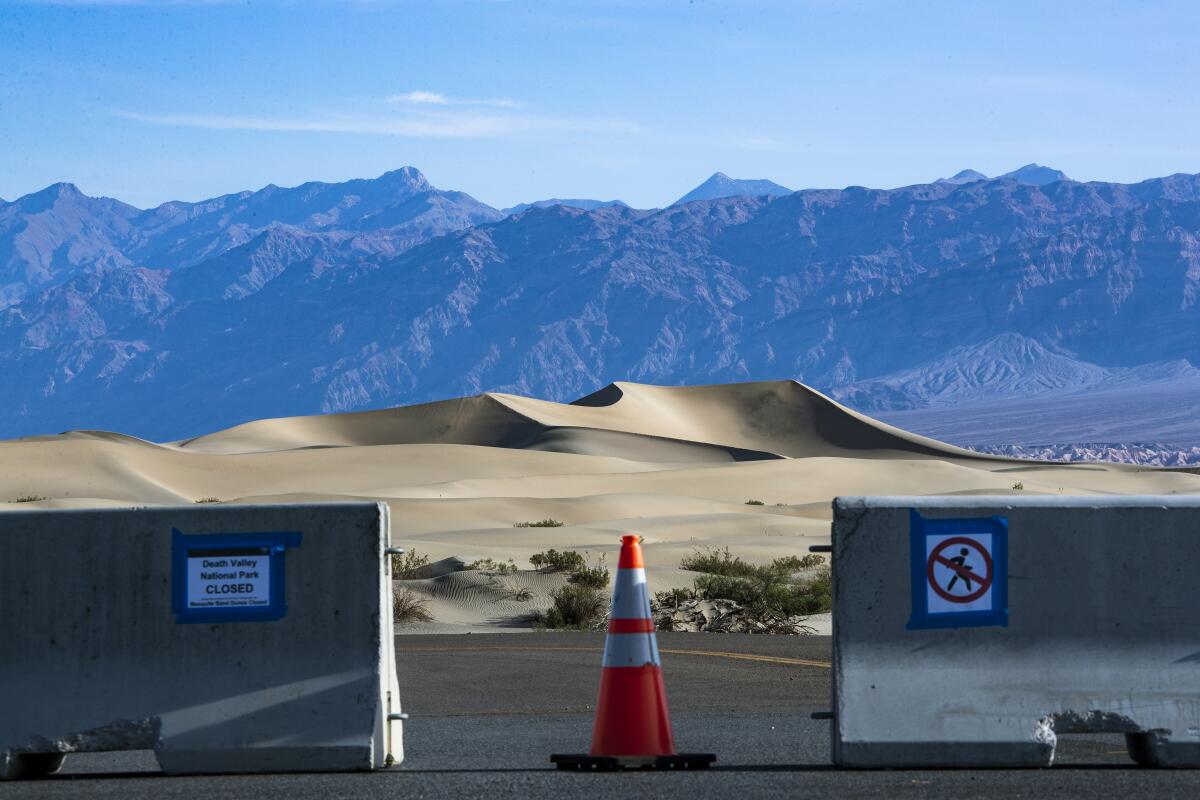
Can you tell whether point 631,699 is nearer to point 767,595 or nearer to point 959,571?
point 959,571

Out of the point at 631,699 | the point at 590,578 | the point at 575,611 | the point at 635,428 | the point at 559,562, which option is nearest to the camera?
the point at 631,699

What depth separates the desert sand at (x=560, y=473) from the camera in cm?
3609

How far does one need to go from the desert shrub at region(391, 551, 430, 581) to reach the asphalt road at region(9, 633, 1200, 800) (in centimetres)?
1140

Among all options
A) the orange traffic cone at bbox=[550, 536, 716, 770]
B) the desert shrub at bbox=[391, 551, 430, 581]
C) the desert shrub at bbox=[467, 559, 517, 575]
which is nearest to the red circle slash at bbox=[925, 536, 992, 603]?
the orange traffic cone at bbox=[550, 536, 716, 770]

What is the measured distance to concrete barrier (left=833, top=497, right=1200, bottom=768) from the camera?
25.1 feet

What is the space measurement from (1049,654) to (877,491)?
59.0m

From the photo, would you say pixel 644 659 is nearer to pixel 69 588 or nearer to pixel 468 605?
pixel 69 588

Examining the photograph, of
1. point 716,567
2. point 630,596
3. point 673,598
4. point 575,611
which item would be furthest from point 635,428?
point 630,596

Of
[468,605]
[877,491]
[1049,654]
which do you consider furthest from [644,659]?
[877,491]

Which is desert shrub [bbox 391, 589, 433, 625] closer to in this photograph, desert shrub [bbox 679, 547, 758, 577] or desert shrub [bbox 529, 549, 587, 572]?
desert shrub [bbox 529, 549, 587, 572]

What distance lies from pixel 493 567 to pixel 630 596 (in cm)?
1816

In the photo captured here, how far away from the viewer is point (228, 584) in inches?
307

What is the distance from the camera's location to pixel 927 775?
753 cm

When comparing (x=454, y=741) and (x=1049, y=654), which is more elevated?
(x=1049, y=654)
